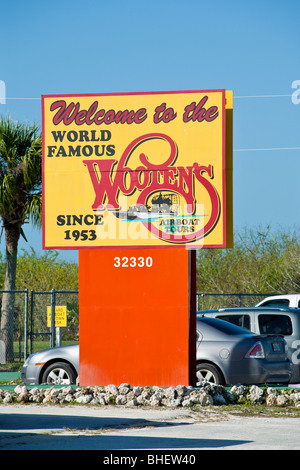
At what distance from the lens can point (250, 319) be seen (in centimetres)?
1616

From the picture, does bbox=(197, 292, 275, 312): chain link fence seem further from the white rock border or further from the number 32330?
the white rock border

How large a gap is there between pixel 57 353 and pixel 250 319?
4371mm

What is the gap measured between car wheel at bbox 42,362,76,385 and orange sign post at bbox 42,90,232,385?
1.12m

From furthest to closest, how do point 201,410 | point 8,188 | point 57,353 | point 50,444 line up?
point 8,188 → point 57,353 → point 201,410 → point 50,444

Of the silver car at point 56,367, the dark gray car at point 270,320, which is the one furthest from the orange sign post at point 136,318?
the dark gray car at point 270,320

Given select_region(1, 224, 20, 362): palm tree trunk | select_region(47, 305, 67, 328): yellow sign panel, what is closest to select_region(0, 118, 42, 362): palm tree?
select_region(1, 224, 20, 362): palm tree trunk

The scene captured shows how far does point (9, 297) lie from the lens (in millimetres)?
22641

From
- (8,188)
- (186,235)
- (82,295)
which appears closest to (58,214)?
(82,295)

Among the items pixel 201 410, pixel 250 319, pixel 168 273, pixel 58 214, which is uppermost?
pixel 58 214

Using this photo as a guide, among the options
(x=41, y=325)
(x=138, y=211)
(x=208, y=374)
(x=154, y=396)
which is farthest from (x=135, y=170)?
(x=41, y=325)

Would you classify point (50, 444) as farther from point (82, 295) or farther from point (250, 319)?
point (250, 319)

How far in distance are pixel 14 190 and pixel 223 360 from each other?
1109 cm

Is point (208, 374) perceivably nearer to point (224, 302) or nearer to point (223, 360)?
point (223, 360)

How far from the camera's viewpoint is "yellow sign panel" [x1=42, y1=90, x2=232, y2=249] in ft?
41.2
